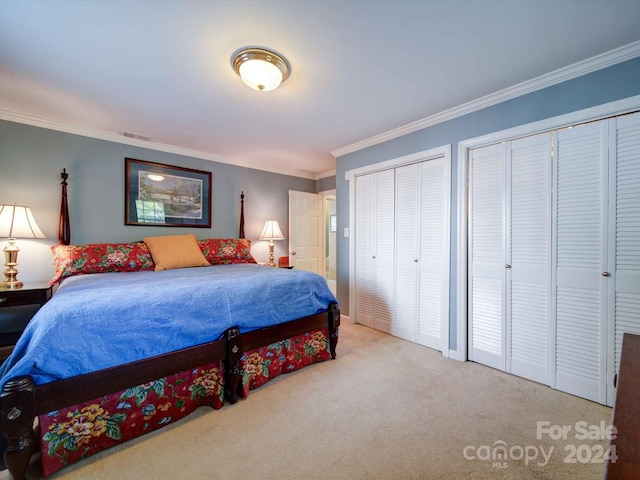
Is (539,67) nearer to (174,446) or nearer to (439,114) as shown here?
(439,114)

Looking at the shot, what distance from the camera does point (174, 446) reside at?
5.09ft

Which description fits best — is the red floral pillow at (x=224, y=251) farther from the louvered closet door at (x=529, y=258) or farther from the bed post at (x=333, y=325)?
the louvered closet door at (x=529, y=258)

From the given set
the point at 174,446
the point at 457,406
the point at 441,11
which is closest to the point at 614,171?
the point at 441,11

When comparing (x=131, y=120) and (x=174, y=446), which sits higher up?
(x=131, y=120)

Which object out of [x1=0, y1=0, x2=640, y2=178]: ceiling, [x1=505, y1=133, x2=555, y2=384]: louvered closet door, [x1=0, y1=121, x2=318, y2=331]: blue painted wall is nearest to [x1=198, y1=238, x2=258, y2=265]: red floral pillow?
[x1=0, y1=121, x2=318, y2=331]: blue painted wall

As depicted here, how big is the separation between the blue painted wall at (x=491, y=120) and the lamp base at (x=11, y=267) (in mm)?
3359

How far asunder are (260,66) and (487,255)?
240 centimetres

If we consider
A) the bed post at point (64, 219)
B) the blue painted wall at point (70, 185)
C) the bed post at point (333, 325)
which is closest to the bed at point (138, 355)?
the bed post at point (333, 325)

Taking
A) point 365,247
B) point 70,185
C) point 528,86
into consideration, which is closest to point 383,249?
point 365,247

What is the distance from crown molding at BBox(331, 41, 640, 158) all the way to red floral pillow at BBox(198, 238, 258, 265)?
2.32 meters

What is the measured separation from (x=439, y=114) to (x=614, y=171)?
1416 mm

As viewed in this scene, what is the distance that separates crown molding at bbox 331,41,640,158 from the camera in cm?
→ 183

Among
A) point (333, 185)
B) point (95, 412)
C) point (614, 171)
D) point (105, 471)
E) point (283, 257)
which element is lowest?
point (105, 471)

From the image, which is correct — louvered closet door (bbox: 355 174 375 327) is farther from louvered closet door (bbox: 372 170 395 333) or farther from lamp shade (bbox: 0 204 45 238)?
lamp shade (bbox: 0 204 45 238)
